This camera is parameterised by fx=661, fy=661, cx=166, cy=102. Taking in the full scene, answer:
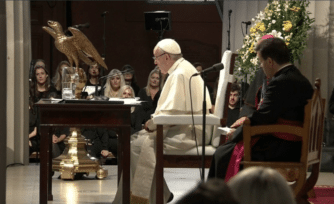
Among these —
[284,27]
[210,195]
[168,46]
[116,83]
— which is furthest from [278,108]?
[116,83]

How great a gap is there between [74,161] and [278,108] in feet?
11.8

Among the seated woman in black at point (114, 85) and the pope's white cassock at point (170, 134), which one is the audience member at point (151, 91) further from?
the pope's white cassock at point (170, 134)

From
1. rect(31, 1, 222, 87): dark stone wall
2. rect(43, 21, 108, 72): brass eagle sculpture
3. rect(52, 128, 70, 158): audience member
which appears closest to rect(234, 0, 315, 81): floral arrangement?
rect(52, 128, 70, 158): audience member

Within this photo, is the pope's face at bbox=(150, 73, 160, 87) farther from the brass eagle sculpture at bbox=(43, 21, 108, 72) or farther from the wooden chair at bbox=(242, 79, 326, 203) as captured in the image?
the wooden chair at bbox=(242, 79, 326, 203)

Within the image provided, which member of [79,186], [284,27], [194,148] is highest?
[284,27]

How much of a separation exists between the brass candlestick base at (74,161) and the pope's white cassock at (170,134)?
6.95ft

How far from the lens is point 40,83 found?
31.8 ft

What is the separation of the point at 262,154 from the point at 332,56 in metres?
4.82

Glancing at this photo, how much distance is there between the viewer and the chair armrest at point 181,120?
521 centimetres

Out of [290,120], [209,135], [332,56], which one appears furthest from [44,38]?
[290,120]

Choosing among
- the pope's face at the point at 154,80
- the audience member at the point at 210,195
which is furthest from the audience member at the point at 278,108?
the pope's face at the point at 154,80

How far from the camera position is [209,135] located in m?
5.63

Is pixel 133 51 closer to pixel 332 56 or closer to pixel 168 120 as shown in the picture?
pixel 332 56

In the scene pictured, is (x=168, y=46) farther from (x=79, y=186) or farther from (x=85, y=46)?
(x=79, y=186)
